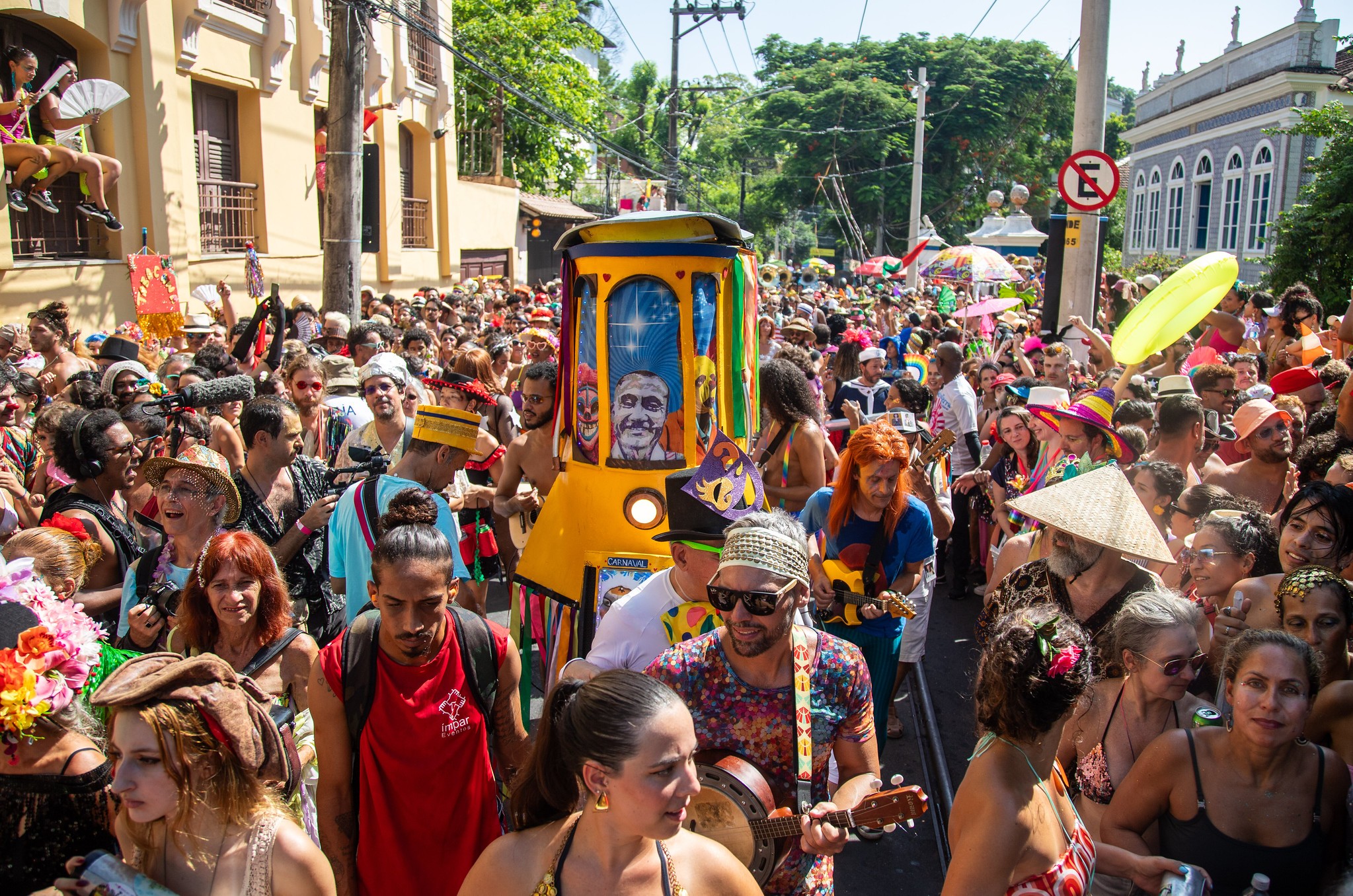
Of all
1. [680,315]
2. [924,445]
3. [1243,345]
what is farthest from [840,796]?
[1243,345]

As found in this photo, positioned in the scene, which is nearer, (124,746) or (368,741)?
(124,746)

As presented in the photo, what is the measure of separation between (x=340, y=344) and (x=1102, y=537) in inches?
301

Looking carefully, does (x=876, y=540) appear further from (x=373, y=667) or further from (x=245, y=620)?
(x=245, y=620)

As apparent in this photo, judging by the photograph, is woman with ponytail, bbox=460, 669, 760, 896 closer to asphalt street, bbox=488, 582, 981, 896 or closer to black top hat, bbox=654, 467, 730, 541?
black top hat, bbox=654, 467, 730, 541

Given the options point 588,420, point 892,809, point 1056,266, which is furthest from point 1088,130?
point 892,809

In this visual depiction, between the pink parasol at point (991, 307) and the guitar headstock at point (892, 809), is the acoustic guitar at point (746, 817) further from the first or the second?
the pink parasol at point (991, 307)

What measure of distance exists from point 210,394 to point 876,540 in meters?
3.66

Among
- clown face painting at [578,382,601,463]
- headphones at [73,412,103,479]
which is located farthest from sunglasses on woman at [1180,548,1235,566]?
headphones at [73,412,103,479]

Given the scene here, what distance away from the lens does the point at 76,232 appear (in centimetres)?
1216

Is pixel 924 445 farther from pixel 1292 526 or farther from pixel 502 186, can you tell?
pixel 502 186

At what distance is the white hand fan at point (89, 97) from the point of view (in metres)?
10.4

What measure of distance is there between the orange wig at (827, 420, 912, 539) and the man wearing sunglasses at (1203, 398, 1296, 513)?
2.10 meters

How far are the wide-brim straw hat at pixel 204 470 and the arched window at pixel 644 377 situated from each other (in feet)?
5.26

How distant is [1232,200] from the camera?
27594 millimetres
